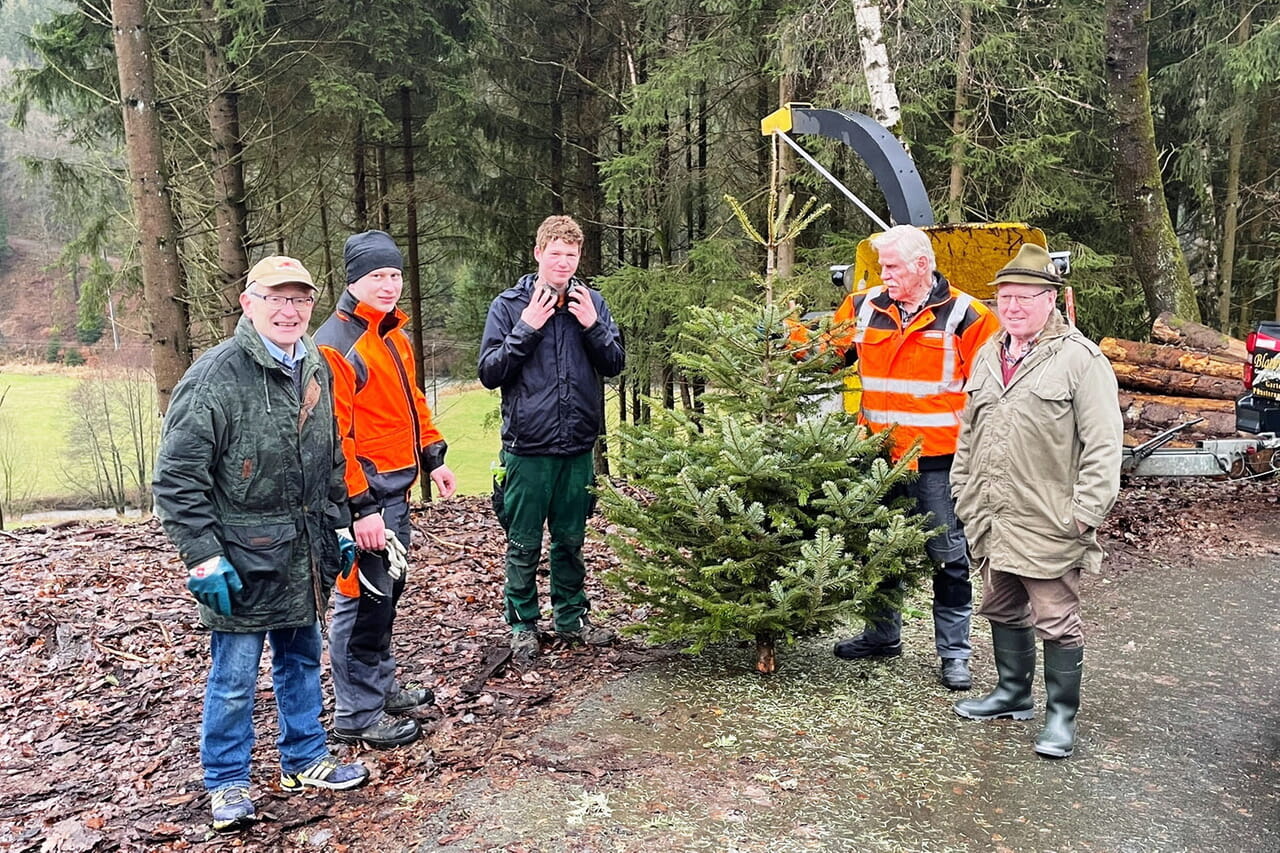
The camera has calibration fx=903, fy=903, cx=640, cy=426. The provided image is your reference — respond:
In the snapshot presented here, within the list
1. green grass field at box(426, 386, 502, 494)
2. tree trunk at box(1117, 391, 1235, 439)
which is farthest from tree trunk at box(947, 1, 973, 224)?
green grass field at box(426, 386, 502, 494)

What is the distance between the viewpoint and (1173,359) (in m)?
9.39

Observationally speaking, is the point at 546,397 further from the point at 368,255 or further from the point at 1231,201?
the point at 1231,201

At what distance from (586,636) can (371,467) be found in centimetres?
176

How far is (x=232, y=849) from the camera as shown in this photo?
3217mm

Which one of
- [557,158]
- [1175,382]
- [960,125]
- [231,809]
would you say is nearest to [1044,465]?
[231,809]

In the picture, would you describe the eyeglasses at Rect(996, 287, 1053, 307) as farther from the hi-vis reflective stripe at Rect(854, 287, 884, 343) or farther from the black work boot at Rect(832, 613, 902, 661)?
the black work boot at Rect(832, 613, 902, 661)

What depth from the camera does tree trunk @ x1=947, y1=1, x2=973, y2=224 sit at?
11219 mm

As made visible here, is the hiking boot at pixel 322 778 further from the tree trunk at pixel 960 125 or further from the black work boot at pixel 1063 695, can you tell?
the tree trunk at pixel 960 125

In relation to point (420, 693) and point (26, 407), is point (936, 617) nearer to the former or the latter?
point (420, 693)

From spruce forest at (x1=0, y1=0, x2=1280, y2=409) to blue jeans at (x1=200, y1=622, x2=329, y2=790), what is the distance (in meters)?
5.72

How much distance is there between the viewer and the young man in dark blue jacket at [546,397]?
14.9 ft

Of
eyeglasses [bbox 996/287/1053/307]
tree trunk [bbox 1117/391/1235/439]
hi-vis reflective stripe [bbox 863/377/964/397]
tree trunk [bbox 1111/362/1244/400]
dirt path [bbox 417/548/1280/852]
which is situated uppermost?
eyeglasses [bbox 996/287/1053/307]

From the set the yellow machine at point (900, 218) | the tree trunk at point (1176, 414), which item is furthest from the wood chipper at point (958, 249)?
the tree trunk at point (1176, 414)

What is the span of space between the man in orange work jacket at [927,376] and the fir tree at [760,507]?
0.15m
